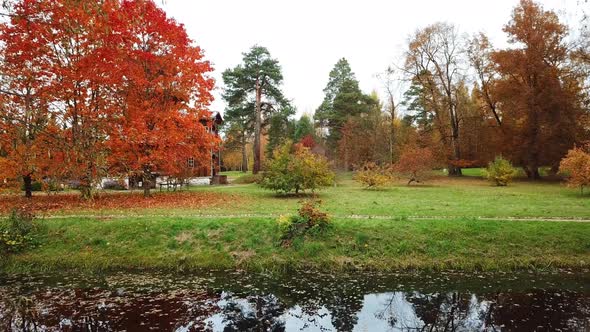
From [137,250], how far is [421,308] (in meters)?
8.58

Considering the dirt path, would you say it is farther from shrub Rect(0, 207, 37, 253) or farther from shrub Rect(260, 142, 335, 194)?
shrub Rect(260, 142, 335, 194)

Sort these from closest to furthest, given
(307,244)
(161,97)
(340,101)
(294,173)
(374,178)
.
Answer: (307,244) → (161,97) → (294,173) → (374,178) → (340,101)

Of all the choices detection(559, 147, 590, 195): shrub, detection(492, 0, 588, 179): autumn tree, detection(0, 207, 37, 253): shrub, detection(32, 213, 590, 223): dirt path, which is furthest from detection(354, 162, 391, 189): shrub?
detection(0, 207, 37, 253): shrub

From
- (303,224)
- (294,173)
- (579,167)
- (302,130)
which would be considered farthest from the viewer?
(302,130)

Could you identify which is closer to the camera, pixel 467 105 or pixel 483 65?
pixel 483 65

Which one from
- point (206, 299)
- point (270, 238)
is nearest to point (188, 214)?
point (270, 238)

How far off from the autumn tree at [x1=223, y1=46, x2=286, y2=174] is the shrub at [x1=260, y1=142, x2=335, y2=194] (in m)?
18.8

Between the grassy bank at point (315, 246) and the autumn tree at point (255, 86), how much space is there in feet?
91.6

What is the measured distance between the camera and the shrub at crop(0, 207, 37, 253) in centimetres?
1191

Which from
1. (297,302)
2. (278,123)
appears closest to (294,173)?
(297,302)

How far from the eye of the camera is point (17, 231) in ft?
40.8

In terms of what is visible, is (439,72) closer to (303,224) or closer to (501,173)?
(501,173)

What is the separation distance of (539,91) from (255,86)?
26.2 meters

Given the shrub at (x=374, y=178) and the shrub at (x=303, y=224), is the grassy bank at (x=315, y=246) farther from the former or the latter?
the shrub at (x=374, y=178)
